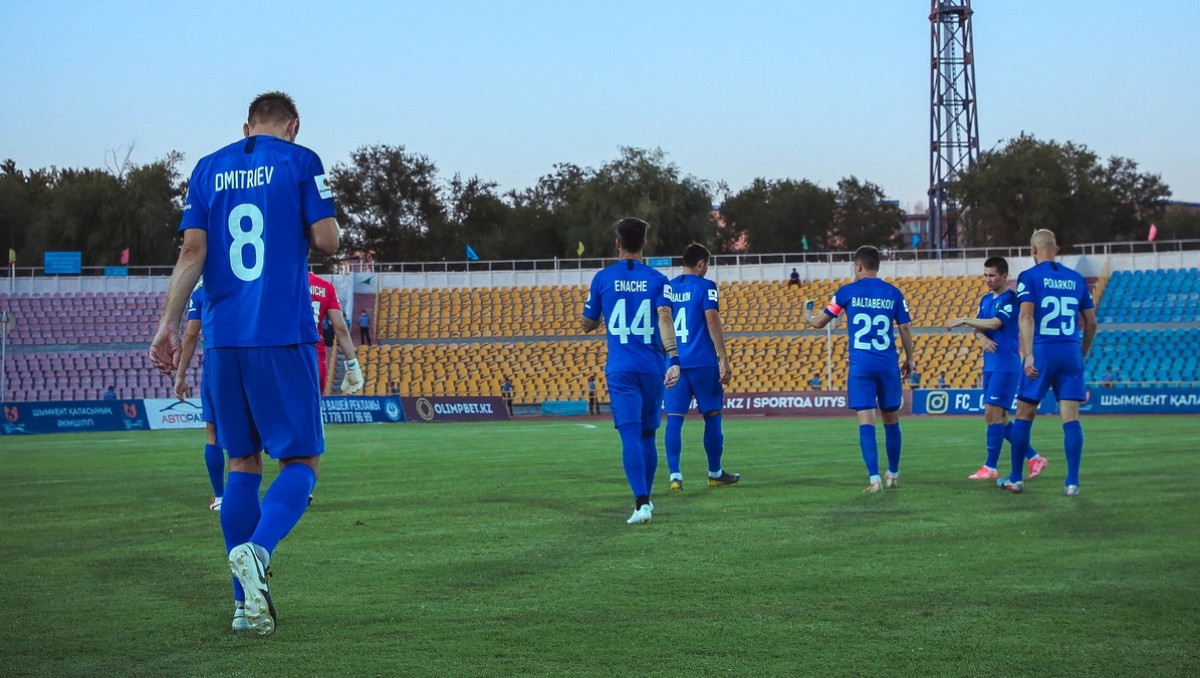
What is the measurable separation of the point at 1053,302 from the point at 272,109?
24.5 ft

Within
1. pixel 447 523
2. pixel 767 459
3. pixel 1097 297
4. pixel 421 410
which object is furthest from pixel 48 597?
pixel 1097 297

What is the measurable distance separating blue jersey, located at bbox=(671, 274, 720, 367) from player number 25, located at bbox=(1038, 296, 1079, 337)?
3.01 metres

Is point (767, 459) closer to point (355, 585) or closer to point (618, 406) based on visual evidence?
point (618, 406)

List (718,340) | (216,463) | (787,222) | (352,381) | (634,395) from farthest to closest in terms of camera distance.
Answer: (787,222) → (718,340) → (216,463) → (634,395) → (352,381)

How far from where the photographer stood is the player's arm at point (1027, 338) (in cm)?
995

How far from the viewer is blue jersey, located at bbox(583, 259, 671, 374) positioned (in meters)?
8.98

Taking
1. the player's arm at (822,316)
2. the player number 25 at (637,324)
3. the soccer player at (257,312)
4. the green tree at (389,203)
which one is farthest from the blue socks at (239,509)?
the green tree at (389,203)

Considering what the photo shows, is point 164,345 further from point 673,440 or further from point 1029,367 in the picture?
point 1029,367

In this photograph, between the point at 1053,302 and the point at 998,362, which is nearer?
the point at 1053,302

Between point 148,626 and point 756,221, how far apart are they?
7739 centimetres

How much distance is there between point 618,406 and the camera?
29.5 ft

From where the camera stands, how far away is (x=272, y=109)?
5.36 m

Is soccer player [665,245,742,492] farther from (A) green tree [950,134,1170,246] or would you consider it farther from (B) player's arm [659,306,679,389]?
(A) green tree [950,134,1170,246]

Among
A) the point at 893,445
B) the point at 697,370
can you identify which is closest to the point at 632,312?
the point at 697,370
